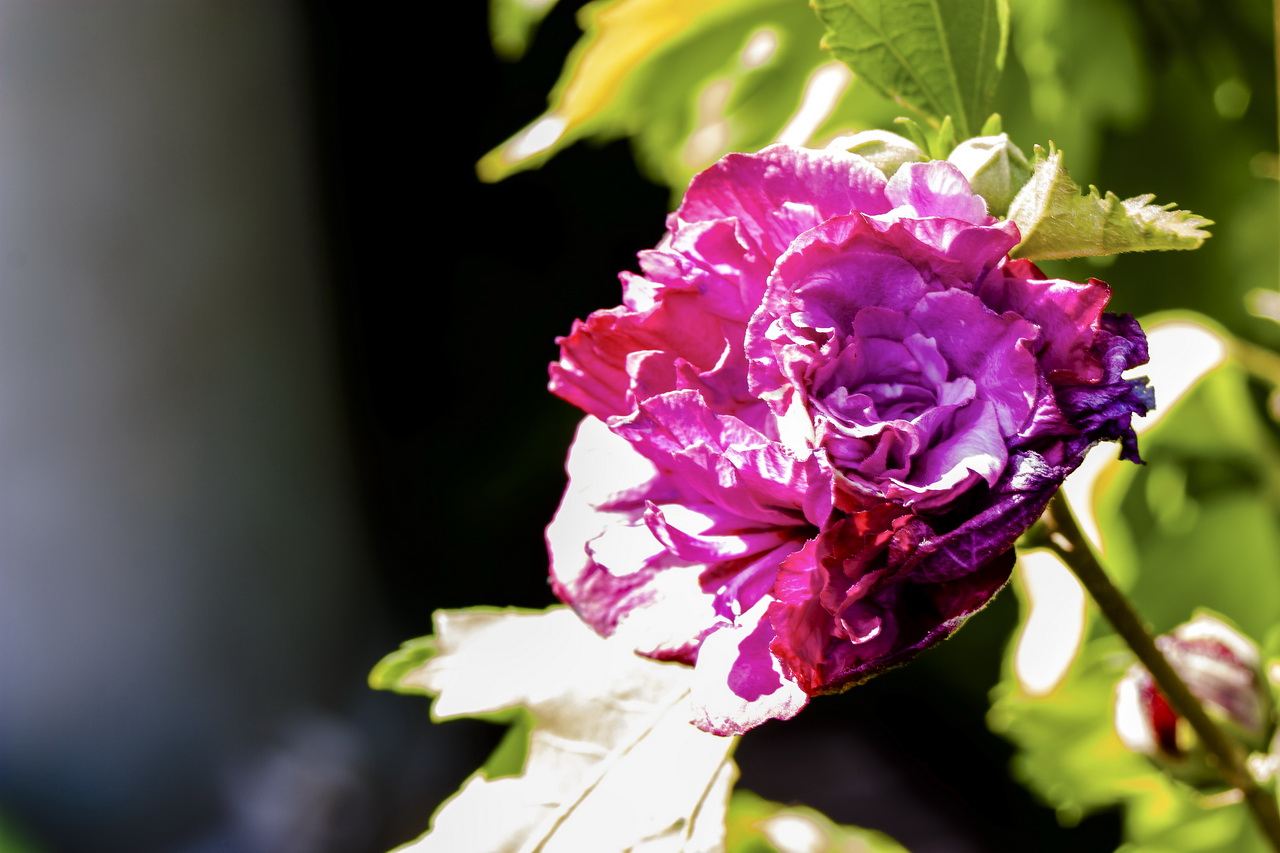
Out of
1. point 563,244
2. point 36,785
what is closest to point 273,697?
point 36,785

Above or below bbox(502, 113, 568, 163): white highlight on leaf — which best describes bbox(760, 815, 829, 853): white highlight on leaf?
below

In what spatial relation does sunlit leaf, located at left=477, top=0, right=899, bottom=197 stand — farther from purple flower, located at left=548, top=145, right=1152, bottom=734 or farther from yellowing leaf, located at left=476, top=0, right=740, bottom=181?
purple flower, located at left=548, top=145, right=1152, bottom=734

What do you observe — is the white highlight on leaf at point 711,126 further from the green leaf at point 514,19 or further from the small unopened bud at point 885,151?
the small unopened bud at point 885,151

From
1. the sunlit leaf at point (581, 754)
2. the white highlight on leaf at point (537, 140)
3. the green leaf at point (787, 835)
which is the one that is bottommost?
the green leaf at point (787, 835)

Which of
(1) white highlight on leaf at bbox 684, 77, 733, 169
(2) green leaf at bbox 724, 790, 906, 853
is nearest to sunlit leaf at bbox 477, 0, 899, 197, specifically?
(1) white highlight on leaf at bbox 684, 77, 733, 169

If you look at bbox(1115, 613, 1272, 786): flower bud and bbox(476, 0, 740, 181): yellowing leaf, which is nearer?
bbox(1115, 613, 1272, 786): flower bud

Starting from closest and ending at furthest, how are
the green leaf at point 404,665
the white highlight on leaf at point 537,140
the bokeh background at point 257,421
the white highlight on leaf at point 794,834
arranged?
the green leaf at point 404,665
the white highlight on leaf at point 537,140
the white highlight on leaf at point 794,834
the bokeh background at point 257,421

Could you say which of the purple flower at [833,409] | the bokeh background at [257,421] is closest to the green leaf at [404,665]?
the purple flower at [833,409]
